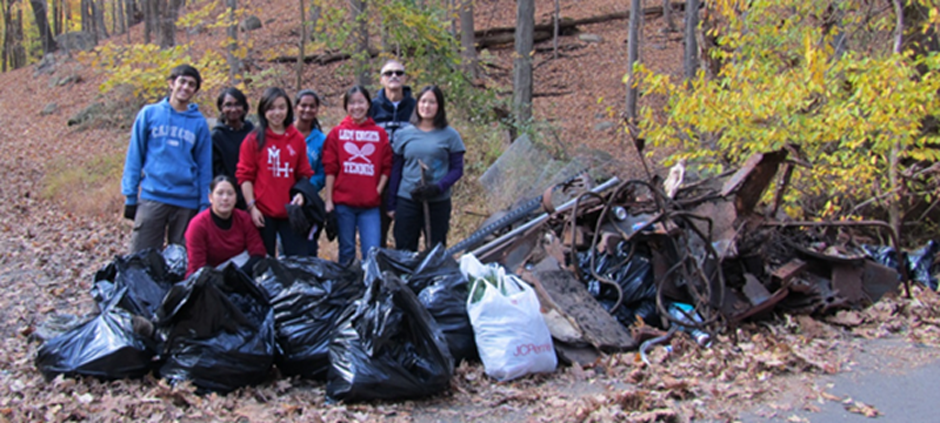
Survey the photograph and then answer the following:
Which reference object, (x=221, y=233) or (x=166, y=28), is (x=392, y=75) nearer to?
(x=221, y=233)

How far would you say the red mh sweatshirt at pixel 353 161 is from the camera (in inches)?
196

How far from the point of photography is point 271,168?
4656 millimetres

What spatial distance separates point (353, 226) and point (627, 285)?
2098 millimetres

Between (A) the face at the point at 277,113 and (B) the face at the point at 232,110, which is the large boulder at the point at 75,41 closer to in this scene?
(B) the face at the point at 232,110

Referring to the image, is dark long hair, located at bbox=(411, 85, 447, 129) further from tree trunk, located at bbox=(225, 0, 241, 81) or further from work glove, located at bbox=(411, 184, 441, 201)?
tree trunk, located at bbox=(225, 0, 241, 81)

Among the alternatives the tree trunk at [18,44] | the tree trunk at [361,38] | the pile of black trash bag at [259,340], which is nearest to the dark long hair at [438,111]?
the pile of black trash bag at [259,340]

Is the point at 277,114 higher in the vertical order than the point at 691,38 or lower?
lower

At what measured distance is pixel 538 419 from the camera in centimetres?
328

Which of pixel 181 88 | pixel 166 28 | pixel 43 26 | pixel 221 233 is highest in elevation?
pixel 43 26

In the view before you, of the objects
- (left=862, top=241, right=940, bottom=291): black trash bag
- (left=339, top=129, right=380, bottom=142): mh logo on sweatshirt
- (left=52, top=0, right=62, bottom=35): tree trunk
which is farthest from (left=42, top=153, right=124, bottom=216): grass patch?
(left=52, top=0, right=62, bottom=35): tree trunk

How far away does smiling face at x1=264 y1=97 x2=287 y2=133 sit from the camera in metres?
4.64

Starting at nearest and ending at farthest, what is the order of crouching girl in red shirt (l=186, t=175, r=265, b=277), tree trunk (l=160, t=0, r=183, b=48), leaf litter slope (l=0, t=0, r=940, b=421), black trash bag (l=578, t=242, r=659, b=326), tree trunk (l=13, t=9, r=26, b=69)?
leaf litter slope (l=0, t=0, r=940, b=421) < crouching girl in red shirt (l=186, t=175, r=265, b=277) < black trash bag (l=578, t=242, r=659, b=326) < tree trunk (l=160, t=0, r=183, b=48) < tree trunk (l=13, t=9, r=26, b=69)

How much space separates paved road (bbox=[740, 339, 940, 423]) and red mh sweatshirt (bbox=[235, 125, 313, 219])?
10.6 ft

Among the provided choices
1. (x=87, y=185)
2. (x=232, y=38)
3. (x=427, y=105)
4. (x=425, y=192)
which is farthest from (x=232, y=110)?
(x=87, y=185)
